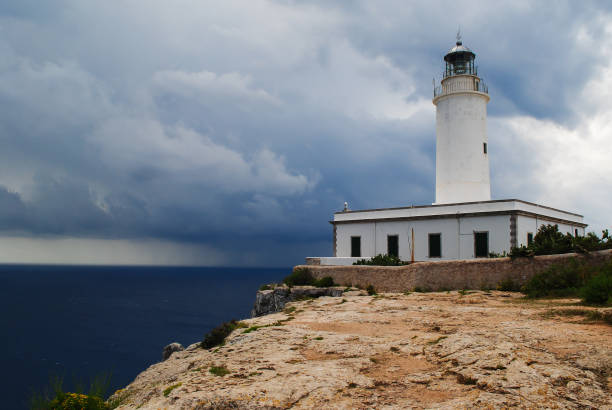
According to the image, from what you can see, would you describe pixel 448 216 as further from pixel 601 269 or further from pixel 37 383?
pixel 37 383

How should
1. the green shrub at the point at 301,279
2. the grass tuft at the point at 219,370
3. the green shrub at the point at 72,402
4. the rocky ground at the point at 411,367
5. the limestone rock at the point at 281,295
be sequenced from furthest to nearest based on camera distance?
the green shrub at the point at 301,279, the limestone rock at the point at 281,295, the green shrub at the point at 72,402, the grass tuft at the point at 219,370, the rocky ground at the point at 411,367

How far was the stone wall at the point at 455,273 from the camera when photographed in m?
14.6

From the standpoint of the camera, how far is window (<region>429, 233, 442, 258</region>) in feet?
82.5

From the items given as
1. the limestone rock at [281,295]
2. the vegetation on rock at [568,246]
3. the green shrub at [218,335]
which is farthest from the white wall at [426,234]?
the green shrub at [218,335]

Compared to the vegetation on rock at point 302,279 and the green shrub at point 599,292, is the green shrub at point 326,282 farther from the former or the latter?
the green shrub at point 599,292

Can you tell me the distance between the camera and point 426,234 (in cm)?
2570

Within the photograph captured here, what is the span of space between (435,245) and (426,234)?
2.65ft

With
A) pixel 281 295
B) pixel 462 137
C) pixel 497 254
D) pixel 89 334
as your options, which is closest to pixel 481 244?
pixel 497 254

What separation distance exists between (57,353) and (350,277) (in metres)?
30.8

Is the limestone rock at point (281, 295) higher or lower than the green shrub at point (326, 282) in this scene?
lower

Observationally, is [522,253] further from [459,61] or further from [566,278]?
[459,61]

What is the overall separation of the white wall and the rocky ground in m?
13.9

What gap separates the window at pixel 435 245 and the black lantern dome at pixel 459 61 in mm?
10899

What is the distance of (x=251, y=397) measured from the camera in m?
5.70
